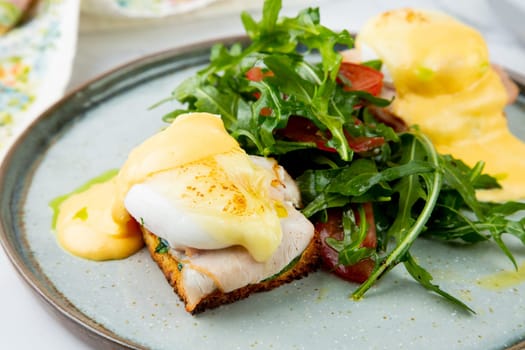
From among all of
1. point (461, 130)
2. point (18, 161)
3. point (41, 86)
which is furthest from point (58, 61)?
point (461, 130)

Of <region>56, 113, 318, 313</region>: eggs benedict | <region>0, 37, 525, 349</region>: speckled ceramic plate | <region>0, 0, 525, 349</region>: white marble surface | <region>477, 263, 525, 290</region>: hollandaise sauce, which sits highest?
<region>56, 113, 318, 313</region>: eggs benedict

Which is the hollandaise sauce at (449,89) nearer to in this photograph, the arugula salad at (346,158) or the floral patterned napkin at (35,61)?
the arugula salad at (346,158)

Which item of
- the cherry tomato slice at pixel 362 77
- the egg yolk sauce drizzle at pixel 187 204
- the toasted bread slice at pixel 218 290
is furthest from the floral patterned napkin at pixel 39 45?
the cherry tomato slice at pixel 362 77

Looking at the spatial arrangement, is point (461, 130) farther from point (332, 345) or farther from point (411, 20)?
point (332, 345)

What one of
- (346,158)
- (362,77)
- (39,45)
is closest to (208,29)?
(39,45)

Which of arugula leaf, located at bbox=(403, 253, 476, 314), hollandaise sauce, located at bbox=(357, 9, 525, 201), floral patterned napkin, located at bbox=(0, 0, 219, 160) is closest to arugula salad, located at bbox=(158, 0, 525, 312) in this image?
arugula leaf, located at bbox=(403, 253, 476, 314)

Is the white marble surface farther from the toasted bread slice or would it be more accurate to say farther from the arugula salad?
the toasted bread slice

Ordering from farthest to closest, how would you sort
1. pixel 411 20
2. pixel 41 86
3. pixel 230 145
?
1. pixel 41 86
2. pixel 411 20
3. pixel 230 145
